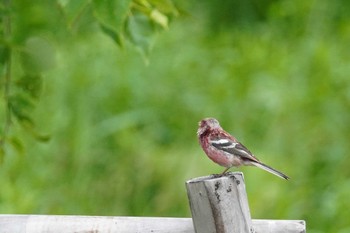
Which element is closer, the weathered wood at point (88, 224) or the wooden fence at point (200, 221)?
the wooden fence at point (200, 221)

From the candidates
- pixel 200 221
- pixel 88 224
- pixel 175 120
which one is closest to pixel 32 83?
pixel 88 224

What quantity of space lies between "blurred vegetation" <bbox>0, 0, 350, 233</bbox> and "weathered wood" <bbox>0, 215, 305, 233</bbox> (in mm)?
2001

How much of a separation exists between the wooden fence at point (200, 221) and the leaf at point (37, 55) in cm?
73

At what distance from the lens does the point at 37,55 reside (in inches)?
133

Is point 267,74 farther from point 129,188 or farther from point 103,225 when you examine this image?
point 103,225

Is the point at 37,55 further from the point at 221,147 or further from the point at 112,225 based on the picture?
the point at 112,225

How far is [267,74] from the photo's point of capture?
725cm

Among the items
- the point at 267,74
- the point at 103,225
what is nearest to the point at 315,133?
the point at 267,74

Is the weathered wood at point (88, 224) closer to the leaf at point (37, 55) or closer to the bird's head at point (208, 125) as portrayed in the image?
the bird's head at point (208, 125)

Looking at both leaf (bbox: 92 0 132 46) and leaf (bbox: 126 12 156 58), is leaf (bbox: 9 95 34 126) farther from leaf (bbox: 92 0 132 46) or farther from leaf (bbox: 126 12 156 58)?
leaf (bbox: 92 0 132 46)

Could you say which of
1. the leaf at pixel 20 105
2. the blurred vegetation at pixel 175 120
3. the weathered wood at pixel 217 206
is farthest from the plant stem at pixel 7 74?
the blurred vegetation at pixel 175 120

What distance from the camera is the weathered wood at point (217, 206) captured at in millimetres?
2598

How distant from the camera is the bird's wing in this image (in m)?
3.19

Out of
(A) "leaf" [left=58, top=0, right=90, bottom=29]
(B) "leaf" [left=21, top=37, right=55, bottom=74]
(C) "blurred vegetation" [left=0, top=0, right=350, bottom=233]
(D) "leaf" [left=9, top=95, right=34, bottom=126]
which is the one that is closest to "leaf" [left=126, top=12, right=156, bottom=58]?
(B) "leaf" [left=21, top=37, right=55, bottom=74]
